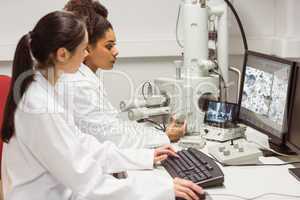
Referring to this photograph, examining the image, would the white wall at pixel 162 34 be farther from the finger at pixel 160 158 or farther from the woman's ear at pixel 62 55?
the woman's ear at pixel 62 55

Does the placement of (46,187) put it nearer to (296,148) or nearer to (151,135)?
(151,135)

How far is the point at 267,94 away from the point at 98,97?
2.37 feet

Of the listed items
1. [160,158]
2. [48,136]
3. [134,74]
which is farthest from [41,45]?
[134,74]

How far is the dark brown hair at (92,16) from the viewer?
1.76m

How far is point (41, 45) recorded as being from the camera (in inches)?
47.1

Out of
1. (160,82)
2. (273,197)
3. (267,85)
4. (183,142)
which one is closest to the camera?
(273,197)

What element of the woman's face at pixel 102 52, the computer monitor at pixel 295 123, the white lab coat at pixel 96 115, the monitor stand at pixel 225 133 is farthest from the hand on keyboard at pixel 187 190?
the woman's face at pixel 102 52

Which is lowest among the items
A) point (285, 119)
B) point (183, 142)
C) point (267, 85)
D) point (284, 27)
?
point (183, 142)

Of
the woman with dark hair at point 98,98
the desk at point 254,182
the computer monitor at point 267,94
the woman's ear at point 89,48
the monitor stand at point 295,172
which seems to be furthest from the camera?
the woman's ear at point 89,48

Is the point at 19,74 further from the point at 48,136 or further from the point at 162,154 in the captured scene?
the point at 162,154

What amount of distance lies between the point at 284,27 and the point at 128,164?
167 cm

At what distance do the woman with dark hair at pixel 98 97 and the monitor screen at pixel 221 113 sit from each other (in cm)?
24

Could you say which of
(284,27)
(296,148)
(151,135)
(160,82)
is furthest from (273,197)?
(284,27)

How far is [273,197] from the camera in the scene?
127 centimetres
